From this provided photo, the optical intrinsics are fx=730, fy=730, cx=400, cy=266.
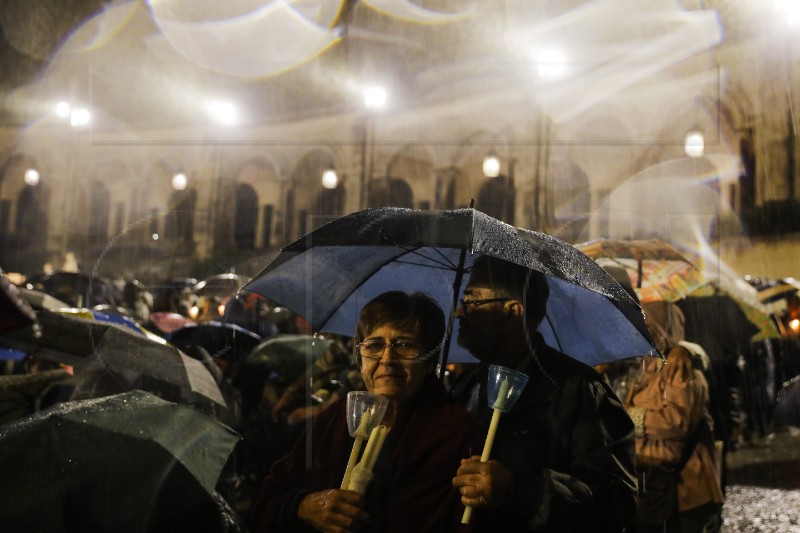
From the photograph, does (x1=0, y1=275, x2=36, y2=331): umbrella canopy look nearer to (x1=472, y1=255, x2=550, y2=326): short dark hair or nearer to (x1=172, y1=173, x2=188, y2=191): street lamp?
(x1=472, y1=255, x2=550, y2=326): short dark hair

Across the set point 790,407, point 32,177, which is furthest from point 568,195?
point 32,177

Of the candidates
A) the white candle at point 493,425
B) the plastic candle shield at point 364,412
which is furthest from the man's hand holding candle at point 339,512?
the white candle at point 493,425

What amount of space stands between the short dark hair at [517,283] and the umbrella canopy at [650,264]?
2.44 m

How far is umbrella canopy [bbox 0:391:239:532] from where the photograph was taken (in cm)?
214

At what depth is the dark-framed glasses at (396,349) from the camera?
2221 mm

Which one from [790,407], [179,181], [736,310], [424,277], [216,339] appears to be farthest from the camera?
[179,181]

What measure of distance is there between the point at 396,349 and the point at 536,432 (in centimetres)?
50

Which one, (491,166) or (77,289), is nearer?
(77,289)

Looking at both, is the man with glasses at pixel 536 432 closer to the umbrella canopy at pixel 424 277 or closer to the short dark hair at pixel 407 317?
the umbrella canopy at pixel 424 277

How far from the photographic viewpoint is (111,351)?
381 centimetres

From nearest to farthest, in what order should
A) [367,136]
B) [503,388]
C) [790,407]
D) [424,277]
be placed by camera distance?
[503,388]
[424,277]
[790,407]
[367,136]

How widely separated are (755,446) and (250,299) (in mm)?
6769

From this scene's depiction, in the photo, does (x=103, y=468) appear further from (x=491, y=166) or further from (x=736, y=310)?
(x=491, y=166)

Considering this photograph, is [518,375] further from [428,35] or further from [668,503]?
[428,35]
